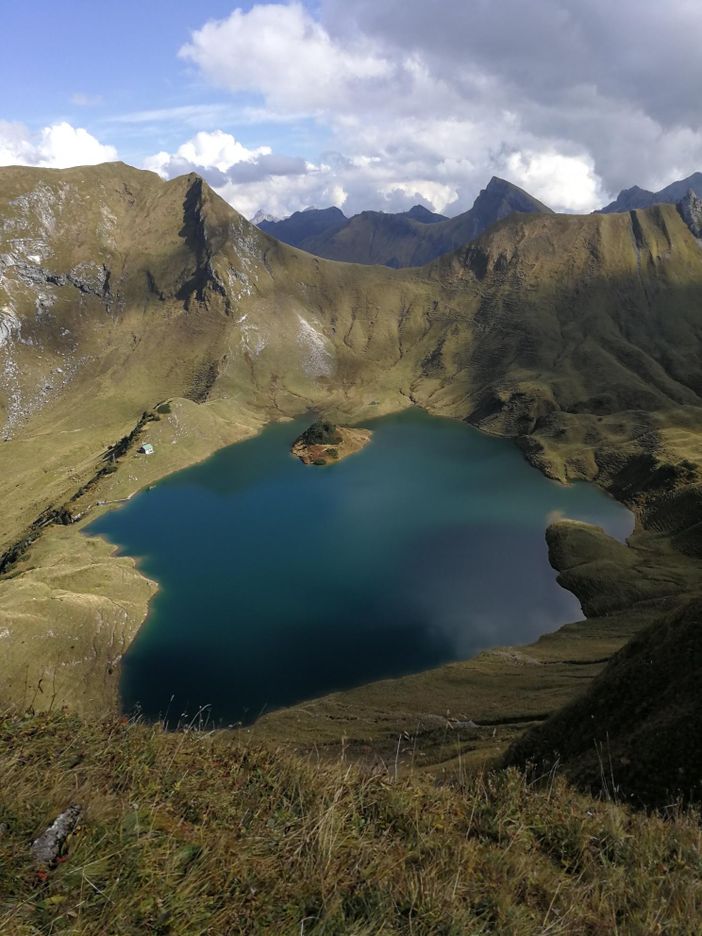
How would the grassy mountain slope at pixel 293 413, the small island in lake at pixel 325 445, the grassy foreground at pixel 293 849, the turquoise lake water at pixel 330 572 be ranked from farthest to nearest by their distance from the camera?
the small island in lake at pixel 325 445 → the turquoise lake water at pixel 330 572 → the grassy mountain slope at pixel 293 413 → the grassy foreground at pixel 293 849

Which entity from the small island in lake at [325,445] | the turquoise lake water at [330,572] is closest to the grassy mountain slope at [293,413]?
the turquoise lake water at [330,572]

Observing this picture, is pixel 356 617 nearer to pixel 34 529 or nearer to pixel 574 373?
pixel 34 529

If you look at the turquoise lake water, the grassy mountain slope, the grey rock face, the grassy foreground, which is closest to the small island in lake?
the turquoise lake water

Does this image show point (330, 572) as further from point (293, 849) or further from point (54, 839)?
point (54, 839)

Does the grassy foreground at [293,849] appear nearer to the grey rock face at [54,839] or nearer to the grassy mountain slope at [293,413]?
the grey rock face at [54,839]

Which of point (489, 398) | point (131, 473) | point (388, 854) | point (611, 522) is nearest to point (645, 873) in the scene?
point (388, 854)

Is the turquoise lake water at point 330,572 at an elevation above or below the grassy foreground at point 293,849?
below

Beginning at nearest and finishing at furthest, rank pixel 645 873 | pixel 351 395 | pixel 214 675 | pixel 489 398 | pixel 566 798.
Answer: pixel 645 873 < pixel 566 798 < pixel 214 675 < pixel 489 398 < pixel 351 395
